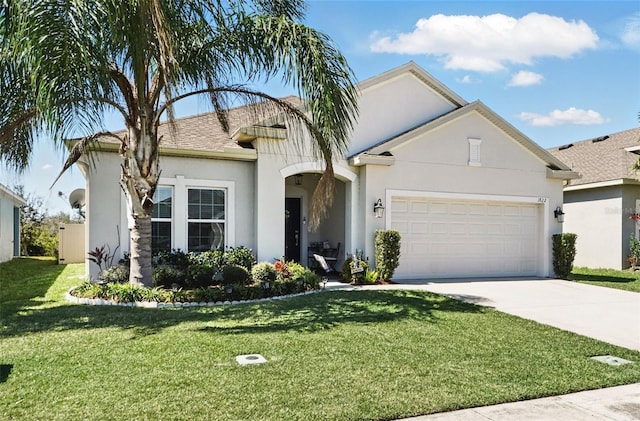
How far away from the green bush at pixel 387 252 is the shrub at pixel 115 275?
6.38m

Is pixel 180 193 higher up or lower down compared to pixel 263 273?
higher up

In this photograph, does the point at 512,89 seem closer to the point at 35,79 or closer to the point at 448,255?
the point at 448,255

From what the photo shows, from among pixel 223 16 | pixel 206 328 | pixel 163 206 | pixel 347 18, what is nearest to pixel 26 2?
pixel 223 16

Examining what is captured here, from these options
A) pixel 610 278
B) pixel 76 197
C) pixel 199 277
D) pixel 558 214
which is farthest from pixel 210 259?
pixel 610 278

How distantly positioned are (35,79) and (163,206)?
5951mm

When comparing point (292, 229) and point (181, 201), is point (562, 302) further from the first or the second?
point (181, 201)

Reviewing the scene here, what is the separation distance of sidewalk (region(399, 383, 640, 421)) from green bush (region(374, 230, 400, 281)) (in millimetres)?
7945

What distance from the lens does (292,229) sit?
1551cm

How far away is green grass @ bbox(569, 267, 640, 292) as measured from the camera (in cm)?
1305

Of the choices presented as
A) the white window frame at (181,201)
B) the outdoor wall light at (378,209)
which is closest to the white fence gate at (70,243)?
the white window frame at (181,201)

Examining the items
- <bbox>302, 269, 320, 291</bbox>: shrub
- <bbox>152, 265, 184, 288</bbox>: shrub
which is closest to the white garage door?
<bbox>302, 269, 320, 291</bbox>: shrub

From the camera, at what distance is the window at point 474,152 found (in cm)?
1430

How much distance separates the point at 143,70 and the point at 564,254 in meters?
13.1

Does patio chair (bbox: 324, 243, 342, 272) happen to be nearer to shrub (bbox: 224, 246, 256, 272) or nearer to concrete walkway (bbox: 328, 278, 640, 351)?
concrete walkway (bbox: 328, 278, 640, 351)
